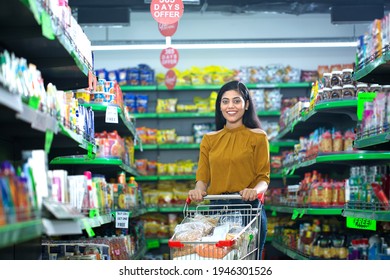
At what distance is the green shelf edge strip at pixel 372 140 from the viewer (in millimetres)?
3974

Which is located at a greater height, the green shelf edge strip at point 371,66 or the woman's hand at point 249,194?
the green shelf edge strip at point 371,66

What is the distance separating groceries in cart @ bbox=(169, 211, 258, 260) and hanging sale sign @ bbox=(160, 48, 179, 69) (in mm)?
3946

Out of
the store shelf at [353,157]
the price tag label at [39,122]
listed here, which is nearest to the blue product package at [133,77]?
the store shelf at [353,157]

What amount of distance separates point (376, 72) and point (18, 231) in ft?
8.99

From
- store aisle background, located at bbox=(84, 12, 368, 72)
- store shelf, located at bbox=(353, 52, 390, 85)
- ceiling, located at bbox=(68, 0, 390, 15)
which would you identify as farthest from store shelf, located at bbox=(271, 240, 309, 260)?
store aisle background, located at bbox=(84, 12, 368, 72)

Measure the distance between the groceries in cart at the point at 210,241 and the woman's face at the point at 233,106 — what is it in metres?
0.75

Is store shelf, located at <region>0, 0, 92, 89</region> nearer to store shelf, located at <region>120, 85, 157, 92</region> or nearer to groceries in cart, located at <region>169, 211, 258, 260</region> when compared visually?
groceries in cart, located at <region>169, 211, 258, 260</region>

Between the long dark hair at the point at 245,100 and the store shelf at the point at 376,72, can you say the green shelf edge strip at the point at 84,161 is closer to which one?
the long dark hair at the point at 245,100

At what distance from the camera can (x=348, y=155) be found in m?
5.55

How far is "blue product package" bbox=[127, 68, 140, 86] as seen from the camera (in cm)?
944

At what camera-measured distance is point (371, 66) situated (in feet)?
13.7

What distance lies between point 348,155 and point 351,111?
498 mm

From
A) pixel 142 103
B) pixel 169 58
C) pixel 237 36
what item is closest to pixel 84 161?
pixel 169 58
